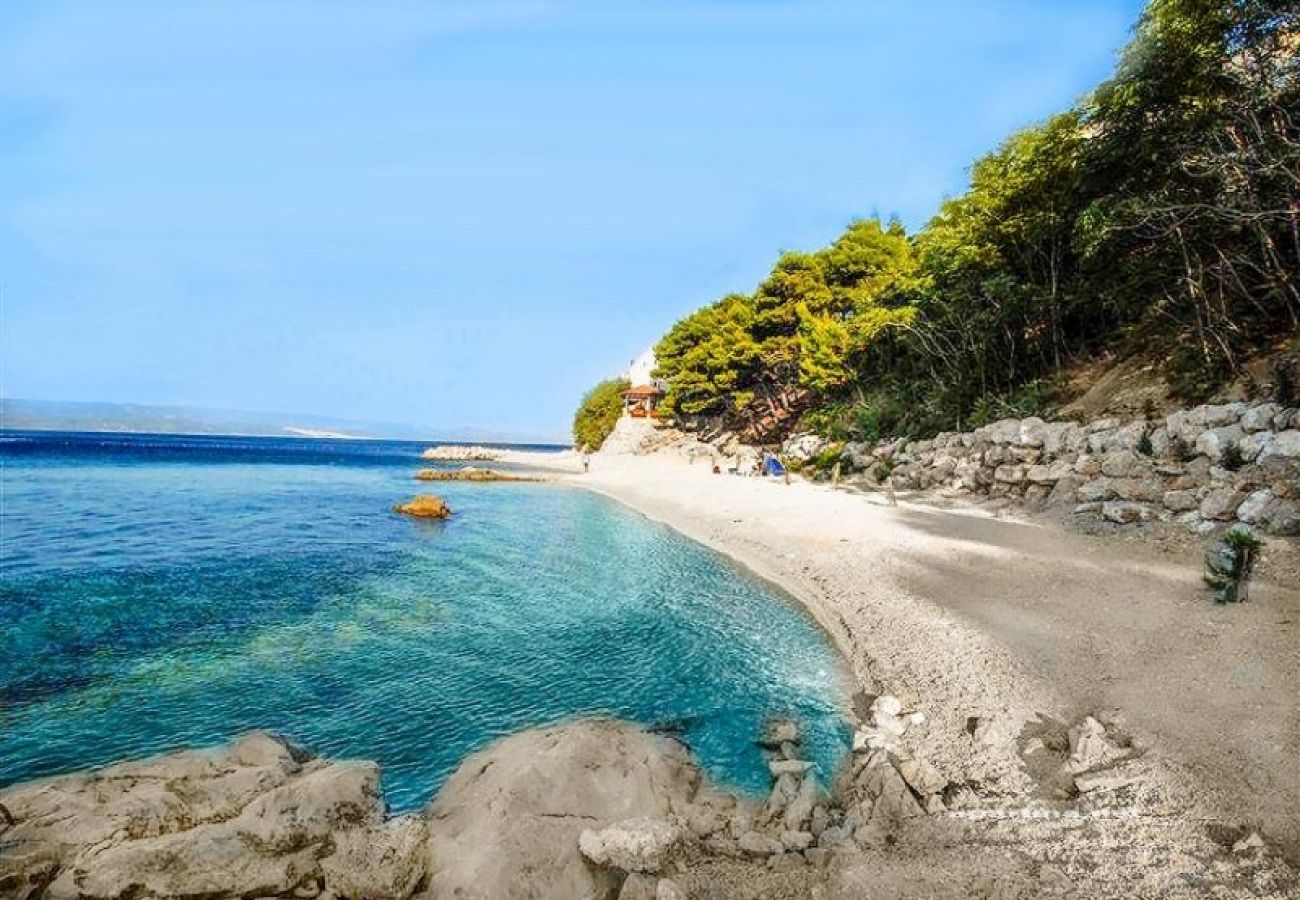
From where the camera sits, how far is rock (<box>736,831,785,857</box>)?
17.3 feet

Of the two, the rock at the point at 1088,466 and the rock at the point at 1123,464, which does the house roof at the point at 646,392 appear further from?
the rock at the point at 1123,464

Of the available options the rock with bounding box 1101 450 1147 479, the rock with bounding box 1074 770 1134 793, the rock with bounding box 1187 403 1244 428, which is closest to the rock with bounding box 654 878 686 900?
the rock with bounding box 1074 770 1134 793

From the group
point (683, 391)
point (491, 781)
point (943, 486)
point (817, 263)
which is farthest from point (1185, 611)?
point (683, 391)

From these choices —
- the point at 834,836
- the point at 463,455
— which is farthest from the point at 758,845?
the point at 463,455

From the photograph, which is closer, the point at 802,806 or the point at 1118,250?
the point at 802,806

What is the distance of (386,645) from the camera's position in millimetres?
11117

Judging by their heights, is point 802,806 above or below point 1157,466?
below

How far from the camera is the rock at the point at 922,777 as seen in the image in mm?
6211

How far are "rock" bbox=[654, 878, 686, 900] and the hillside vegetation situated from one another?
53.3 feet

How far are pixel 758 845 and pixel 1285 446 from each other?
44.3 feet

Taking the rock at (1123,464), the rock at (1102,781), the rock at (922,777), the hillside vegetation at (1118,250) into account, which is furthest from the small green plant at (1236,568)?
the hillside vegetation at (1118,250)

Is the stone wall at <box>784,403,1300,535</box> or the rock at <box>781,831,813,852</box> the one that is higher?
the stone wall at <box>784,403,1300,535</box>

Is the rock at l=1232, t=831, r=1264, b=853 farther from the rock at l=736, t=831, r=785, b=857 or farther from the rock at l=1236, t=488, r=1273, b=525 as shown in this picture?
the rock at l=1236, t=488, r=1273, b=525

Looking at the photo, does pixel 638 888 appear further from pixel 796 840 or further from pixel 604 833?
pixel 796 840
